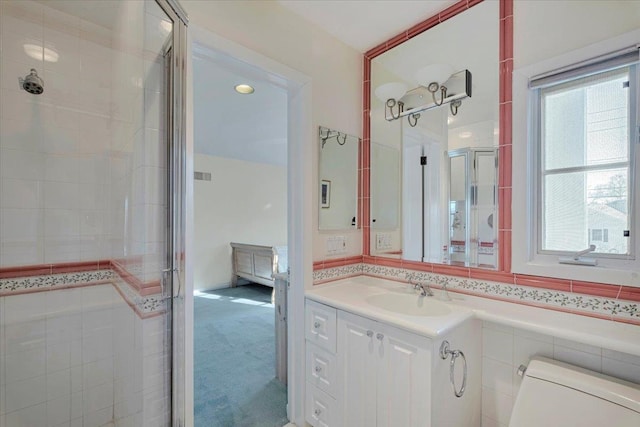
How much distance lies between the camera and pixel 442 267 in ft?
5.40

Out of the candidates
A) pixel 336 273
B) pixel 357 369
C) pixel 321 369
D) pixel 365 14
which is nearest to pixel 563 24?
pixel 365 14

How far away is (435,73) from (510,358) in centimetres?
161

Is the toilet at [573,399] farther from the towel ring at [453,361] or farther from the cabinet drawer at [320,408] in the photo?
the cabinet drawer at [320,408]

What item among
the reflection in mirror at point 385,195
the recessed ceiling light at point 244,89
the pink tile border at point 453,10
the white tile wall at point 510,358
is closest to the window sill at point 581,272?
the white tile wall at point 510,358

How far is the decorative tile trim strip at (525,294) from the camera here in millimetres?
1112

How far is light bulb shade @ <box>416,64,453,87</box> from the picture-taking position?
5.31ft

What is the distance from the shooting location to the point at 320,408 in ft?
5.17

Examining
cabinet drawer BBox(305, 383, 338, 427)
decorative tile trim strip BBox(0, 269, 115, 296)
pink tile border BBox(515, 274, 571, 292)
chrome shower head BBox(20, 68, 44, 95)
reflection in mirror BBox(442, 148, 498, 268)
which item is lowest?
cabinet drawer BBox(305, 383, 338, 427)

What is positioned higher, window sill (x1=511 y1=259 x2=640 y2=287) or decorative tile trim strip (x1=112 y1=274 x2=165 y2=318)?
window sill (x1=511 y1=259 x2=640 y2=287)

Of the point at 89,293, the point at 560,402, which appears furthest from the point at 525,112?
the point at 89,293

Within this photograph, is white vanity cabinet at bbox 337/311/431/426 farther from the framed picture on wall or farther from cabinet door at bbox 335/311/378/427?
the framed picture on wall

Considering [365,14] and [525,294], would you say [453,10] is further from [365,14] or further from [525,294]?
[525,294]

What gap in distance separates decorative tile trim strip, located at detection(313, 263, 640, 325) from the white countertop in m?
0.03

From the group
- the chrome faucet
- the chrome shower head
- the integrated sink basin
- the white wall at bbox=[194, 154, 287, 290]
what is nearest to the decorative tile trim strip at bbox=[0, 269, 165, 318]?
the chrome shower head
